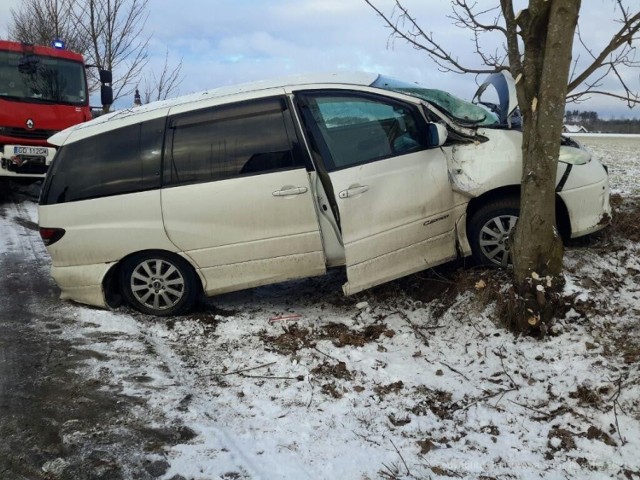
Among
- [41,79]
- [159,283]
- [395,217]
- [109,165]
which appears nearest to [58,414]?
[159,283]

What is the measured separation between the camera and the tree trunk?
3.89 metres

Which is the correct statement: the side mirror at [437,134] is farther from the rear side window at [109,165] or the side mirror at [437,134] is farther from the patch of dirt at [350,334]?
the rear side window at [109,165]

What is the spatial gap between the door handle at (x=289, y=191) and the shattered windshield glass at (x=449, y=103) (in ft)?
4.10

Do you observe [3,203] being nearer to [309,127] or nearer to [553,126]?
[309,127]

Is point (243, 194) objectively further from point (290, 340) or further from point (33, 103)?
point (33, 103)

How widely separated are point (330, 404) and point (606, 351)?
1.86 m

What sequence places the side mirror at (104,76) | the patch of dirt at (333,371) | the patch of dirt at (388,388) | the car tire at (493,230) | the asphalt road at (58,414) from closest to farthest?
the asphalt road at (58,414), the patch of dirt at (388,388), the patch of dirt at (333,371), the car tire at (493,230), the side mirror at (104,76)

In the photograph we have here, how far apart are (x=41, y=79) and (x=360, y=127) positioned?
8.50m

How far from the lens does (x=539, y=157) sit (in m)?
4.02

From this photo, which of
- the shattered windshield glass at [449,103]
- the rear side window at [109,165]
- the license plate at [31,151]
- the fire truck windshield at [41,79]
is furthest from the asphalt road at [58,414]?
the fire truck windshield at [41,79]

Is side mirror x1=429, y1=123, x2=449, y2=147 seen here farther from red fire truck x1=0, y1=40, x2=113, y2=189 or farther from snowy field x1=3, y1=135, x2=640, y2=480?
red fire truck x1=0, y1=40, x2=113, y2=189

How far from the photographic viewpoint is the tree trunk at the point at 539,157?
3.89 meters

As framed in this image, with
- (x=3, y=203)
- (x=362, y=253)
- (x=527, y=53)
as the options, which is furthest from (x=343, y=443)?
(x=3, y=203)

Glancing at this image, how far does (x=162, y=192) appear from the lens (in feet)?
16.2
